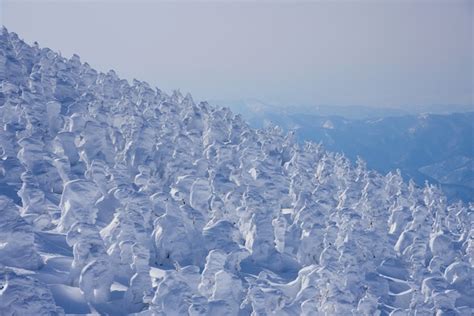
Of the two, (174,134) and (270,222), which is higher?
(174,134)

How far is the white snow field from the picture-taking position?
2022cm

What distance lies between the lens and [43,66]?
59.2 metres

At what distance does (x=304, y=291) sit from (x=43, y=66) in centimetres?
4817

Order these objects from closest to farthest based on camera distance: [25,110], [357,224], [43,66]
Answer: [357,224] < [25,110] < [43,66]

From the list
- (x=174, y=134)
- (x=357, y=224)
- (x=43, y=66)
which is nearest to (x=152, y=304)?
(x=357, y=224)

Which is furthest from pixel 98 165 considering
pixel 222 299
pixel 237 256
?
pixel 222 299

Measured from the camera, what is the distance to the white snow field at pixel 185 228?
20219 millimetres

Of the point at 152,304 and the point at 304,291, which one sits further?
the point at 304,291

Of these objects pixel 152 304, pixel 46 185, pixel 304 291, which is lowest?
pixel 304 291

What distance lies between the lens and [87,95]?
178ft

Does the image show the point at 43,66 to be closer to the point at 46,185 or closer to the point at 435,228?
the point at 46,185

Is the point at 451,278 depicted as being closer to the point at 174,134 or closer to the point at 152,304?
the point at 152,304

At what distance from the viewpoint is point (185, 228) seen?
27.0 metres

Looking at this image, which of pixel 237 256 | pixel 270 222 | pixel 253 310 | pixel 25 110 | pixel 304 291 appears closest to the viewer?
pixel 253 310
